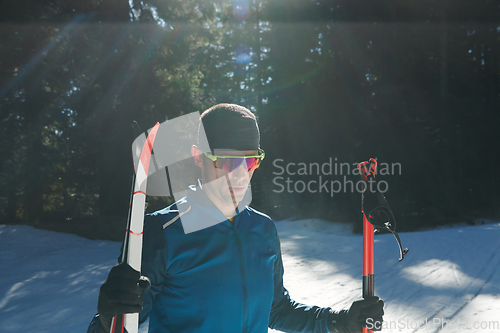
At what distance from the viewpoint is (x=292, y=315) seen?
174 cm

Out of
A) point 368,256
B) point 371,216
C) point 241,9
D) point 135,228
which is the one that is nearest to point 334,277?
point 368,256

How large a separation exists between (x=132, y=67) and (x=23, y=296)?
891cm

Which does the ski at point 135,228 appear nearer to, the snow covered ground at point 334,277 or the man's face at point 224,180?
the man's face at point 224,180

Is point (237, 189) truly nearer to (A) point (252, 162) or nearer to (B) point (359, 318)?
(A) point (252, 162)

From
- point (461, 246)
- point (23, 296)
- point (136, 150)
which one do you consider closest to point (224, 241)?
point (136, 150)

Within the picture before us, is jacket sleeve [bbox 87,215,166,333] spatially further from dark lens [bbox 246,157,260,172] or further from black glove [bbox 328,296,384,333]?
black glove [bbox 328,296,384,333]

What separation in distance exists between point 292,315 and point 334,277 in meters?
5.17

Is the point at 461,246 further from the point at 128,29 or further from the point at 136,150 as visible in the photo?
the point at 128,29

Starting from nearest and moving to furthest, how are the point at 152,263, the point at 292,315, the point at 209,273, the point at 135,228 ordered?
the point at 135,228, the point at 152,263, the point at 209,273, the point at 292,315

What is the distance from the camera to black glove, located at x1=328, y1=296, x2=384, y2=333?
161 centimetres

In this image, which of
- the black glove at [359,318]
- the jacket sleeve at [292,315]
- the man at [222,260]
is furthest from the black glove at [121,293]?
the black glove at [359,318]

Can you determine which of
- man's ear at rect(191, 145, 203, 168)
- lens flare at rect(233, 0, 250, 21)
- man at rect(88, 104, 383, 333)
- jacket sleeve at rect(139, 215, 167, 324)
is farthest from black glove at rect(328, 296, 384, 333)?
lens flare at rect(233, 0, 250, 21)

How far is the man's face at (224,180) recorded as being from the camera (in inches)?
61.0

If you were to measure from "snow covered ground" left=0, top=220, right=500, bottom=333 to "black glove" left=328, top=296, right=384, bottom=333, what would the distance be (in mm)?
3063
